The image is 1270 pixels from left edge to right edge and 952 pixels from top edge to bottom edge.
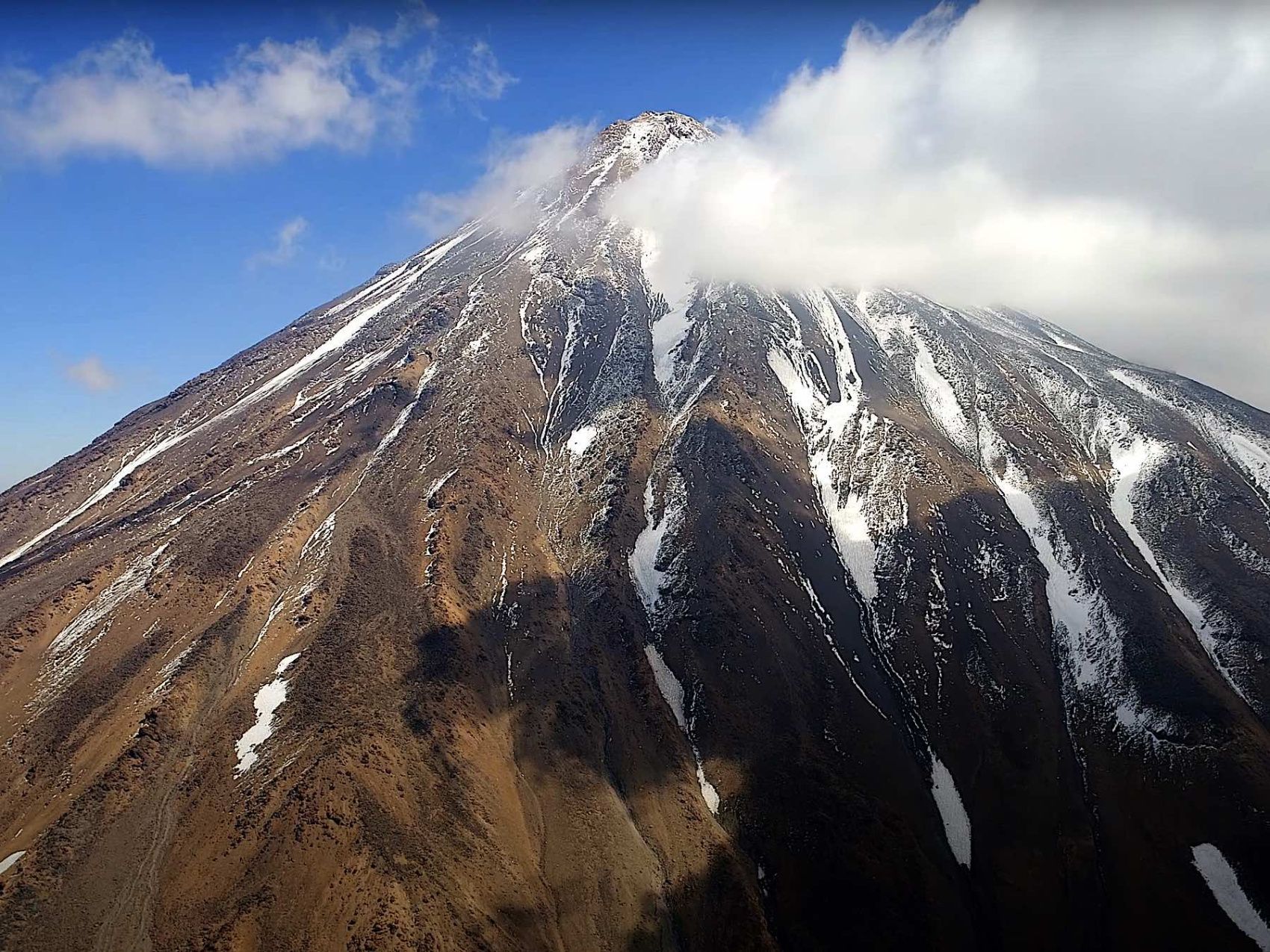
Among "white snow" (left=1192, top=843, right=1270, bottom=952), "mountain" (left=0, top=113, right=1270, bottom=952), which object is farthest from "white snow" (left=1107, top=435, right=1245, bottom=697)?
"white snow" (left=1192, top=843, right=1270, bottom=952)

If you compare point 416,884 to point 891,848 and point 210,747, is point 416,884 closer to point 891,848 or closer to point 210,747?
point 210,747

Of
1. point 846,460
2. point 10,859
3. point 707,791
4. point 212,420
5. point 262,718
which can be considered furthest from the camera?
point 212,420

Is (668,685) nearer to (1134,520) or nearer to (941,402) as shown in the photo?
(1134,520)

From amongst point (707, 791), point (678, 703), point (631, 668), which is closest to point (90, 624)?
point (631, 668)

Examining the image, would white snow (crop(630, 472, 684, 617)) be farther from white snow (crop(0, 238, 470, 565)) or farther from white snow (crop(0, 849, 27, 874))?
white snow (crop(0, 238, 470, 565))

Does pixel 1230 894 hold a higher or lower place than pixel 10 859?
lower

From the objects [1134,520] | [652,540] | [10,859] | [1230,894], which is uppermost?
[652,540]

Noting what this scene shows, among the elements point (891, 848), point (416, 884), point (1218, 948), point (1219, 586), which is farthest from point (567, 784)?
point (1219, 586)
